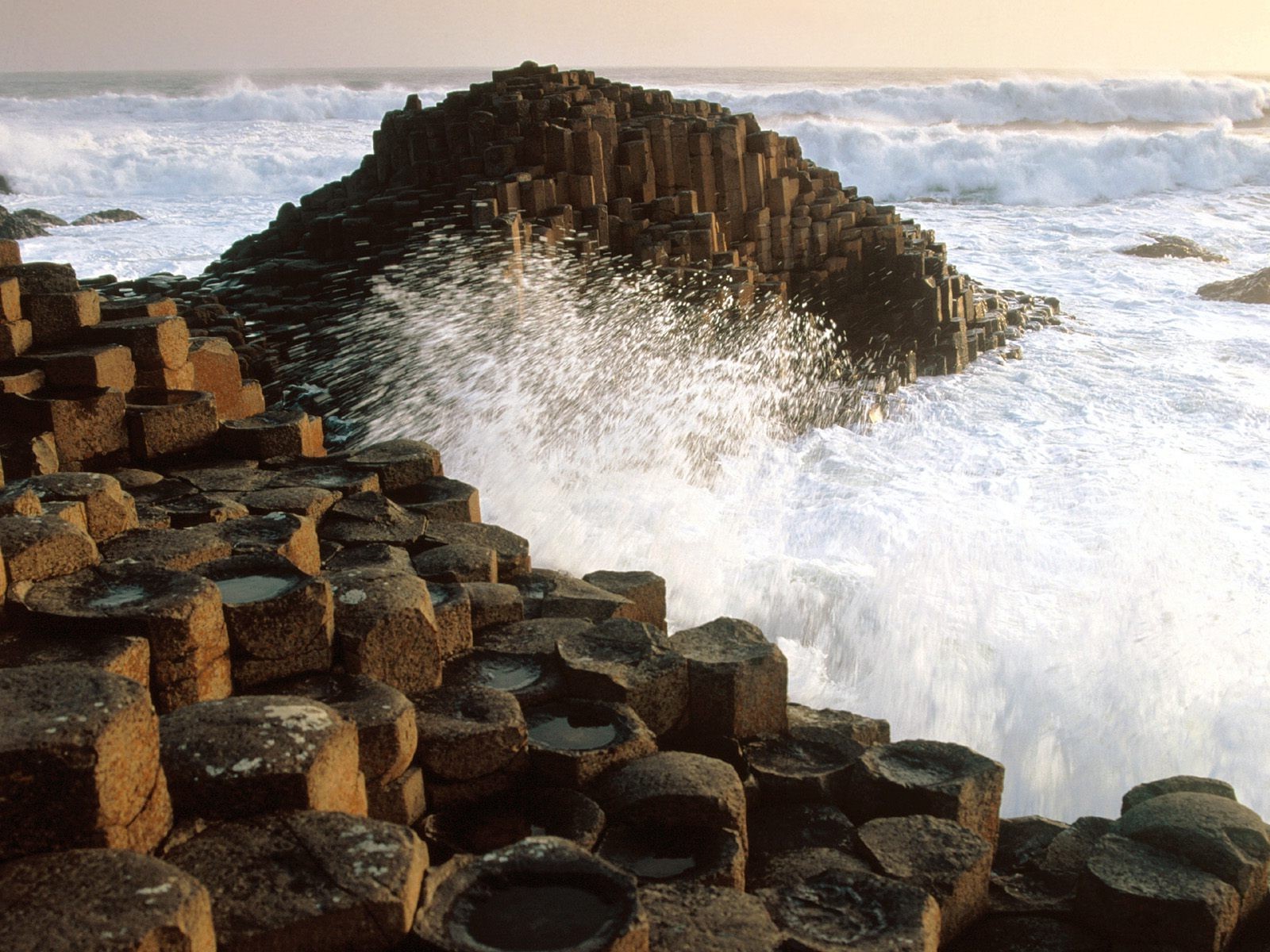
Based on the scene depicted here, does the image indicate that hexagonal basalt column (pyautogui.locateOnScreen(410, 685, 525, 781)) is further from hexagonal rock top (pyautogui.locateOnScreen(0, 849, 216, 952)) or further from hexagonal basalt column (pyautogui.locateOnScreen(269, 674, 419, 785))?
hexagonal rock top (pyautogui.locateOnScreen(0, 849, 216, 952))

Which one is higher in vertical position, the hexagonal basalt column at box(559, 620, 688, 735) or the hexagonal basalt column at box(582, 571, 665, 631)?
the hexagonal basalt column at box(559, 620, 688, 735)

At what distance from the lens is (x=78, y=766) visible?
6.03 feet

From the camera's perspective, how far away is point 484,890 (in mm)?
2049

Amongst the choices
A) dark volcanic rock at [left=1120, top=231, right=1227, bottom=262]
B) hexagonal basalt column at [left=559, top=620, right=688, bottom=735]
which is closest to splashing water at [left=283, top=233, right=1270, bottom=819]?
hexagonal basalt column at [left=559, top=620, right=688, bottom=735]

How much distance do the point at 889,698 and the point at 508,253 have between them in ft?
13.8

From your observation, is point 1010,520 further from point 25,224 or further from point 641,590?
point 25,224

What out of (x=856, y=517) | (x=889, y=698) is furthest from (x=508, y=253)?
(x=889, y=698)

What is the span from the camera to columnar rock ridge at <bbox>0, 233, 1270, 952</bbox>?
1.91 metres

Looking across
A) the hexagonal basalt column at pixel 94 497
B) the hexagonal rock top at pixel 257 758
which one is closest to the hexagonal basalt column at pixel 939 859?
the hexagonal rock top at pixel 257 758

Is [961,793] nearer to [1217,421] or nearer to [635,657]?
[635,657]

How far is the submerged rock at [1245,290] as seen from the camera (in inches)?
495

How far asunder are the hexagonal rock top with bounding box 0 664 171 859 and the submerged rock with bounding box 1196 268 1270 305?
13.1 m

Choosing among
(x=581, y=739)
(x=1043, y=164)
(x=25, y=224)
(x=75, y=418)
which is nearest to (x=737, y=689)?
(x=581, y=739)

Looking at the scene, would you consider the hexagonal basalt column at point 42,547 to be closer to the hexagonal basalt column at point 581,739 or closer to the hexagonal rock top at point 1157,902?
the hexagonal basalt column at point 581,739
